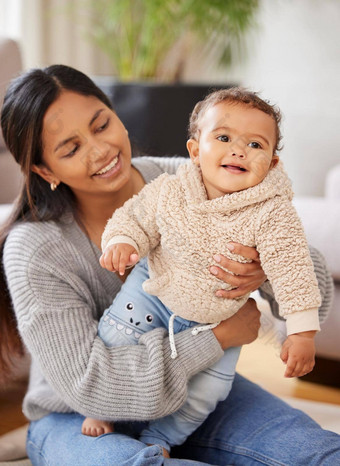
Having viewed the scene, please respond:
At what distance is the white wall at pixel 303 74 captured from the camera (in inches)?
115

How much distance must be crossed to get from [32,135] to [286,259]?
0.47m

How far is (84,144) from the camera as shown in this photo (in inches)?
41.8

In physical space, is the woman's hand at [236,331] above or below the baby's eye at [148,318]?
below

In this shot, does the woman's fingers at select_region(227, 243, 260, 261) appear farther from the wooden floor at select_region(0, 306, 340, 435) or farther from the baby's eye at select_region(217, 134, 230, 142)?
the wooden floor at select_region(0, 306, 340, 435)

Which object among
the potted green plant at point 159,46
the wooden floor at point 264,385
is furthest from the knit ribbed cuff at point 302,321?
the potted green plant at point 159,46

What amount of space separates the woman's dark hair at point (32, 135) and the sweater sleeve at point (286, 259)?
403 mm

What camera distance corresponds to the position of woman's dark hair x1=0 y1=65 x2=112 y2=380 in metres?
1.07

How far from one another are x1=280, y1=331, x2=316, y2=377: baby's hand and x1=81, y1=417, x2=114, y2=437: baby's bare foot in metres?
0.36

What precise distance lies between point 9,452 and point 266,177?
32.3 inches

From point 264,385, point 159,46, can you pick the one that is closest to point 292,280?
point 264,385

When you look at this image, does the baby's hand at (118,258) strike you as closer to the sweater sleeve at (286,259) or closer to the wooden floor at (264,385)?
the sweater sleeve at (286,259)

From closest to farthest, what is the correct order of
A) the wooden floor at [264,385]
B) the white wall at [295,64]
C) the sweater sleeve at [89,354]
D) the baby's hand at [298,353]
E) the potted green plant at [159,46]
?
the baby's hand at [298,353] → the sweater sleeve at [89,354] → the wooden floor at [264,385] → the potted green plant at [159,46] → the white wall at [295,64]

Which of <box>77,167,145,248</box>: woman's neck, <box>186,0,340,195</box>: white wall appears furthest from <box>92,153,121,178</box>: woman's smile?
<box>186,0,340,195</box>: white wall

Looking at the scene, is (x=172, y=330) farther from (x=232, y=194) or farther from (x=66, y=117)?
(x=66, y=117)
